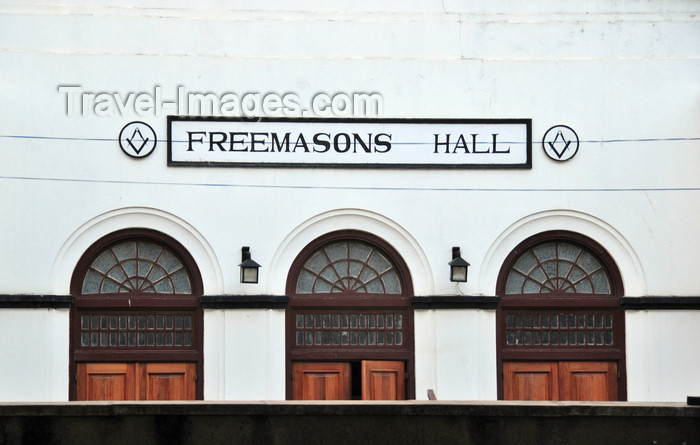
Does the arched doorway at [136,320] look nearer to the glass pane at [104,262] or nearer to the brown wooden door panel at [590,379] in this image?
the glass pane at [104,262]

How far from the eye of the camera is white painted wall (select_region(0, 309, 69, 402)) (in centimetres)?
1423

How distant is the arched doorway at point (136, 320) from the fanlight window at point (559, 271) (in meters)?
4.29

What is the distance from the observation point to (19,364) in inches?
562

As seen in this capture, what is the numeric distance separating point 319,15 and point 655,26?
4.47m

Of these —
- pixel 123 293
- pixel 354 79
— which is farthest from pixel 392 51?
pixel 123 293

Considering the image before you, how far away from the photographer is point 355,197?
14.8 meters

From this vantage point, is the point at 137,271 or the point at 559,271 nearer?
the point at 137,271

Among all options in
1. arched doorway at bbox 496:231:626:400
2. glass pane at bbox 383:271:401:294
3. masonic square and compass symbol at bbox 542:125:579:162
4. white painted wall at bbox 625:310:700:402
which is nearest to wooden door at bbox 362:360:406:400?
glass pane at bbox 383:271:401:294

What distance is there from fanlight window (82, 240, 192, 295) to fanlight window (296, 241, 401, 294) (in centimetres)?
162

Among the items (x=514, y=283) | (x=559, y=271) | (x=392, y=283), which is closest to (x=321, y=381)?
(x=392, y=283)

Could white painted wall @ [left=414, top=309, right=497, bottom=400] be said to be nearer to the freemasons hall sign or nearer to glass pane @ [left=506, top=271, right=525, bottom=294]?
glass pane @ [left=506, top=271, right=525, bottom=294]

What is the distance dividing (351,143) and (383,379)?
10.3 ft

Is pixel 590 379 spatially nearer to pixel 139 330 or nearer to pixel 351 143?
pixel 351 143

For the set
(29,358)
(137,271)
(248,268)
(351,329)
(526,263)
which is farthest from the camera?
(526,263)
